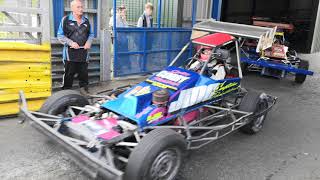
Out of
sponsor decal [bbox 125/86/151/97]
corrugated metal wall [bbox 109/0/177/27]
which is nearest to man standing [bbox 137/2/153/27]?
corrugated metal wall [bbox 109/0/177/27]

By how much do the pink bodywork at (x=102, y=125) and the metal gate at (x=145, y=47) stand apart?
12.1 feet

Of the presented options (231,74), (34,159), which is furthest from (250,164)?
(34,159)

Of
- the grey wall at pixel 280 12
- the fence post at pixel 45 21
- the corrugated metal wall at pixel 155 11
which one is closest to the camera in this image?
the fence post at pixel 45 21

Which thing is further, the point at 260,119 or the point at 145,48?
the point at 145,48

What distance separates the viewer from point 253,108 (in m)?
4.91

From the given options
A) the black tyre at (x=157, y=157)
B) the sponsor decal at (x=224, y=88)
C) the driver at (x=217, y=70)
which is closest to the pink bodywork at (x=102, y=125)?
the black tyre at (x=157, y=157)

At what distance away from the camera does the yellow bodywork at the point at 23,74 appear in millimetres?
5055

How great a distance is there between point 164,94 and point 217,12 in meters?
7.24

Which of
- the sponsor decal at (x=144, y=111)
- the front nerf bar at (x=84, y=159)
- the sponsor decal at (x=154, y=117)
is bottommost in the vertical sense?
the front nerf bar at (x=84, y=159)

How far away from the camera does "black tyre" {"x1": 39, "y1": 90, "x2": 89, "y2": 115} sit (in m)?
4.20

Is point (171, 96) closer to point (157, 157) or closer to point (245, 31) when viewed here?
point (157, 157)

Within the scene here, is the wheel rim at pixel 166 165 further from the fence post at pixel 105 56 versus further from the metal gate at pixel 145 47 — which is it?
the metal gate at pixel 145 47

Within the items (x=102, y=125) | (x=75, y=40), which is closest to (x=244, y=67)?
(x=75, y=40)

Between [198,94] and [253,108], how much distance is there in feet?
3.23
